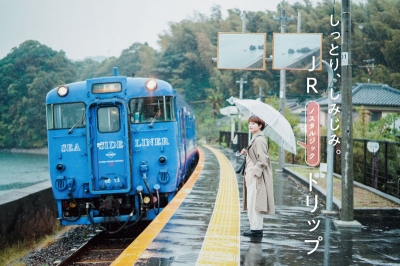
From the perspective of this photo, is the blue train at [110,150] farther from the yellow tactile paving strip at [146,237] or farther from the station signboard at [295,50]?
the station signboard at [295,50]

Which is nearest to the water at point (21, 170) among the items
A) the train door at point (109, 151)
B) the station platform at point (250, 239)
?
the train door at point (109, 151)

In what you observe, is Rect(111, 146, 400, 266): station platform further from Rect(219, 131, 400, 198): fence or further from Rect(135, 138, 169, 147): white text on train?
Rect(219, 131, 400, 198): fence

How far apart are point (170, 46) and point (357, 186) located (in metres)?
59.0

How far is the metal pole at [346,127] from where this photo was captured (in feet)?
26.4

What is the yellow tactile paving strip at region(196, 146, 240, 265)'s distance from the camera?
226 inches

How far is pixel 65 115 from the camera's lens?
958 centimetres

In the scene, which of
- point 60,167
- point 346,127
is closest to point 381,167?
point 346,127

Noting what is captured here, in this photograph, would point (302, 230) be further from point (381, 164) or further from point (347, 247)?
point (381, 164)

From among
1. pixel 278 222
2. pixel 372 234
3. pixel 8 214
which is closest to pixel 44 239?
pixel 8 214

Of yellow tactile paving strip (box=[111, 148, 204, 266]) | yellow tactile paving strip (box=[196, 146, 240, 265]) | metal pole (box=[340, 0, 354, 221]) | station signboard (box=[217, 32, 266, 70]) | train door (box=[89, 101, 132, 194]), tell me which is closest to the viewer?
yellow tactile paving strip (box=[111, 148, 204, 266])

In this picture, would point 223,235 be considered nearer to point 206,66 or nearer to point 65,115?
point 65,115

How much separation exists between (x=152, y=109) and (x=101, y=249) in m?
2.80

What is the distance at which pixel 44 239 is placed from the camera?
1188cm

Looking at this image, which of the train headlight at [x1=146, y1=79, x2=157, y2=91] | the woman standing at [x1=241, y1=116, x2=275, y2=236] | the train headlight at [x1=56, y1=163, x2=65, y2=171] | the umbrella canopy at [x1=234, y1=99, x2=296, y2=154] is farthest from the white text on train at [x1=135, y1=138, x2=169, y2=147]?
the woman standing at [x1=241, y1=116, x2=275, y2=236]
